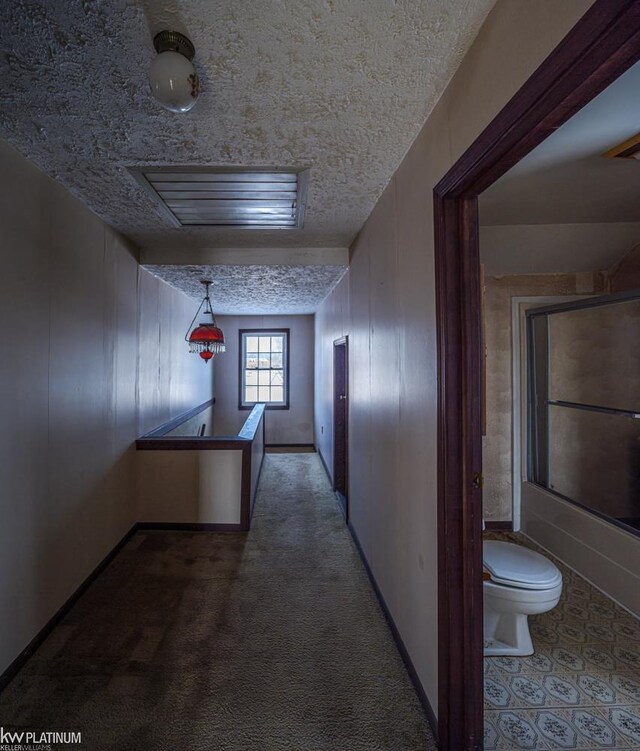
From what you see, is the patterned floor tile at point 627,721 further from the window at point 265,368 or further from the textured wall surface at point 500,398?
the window at point 265,368

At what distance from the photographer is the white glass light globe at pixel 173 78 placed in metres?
1.14

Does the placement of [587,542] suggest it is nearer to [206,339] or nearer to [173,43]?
[173,43]

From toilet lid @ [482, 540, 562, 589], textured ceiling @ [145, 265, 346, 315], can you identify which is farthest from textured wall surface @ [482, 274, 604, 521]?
textured ceiling @ [145, 265, 346, 315]

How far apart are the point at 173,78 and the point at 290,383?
6221mm

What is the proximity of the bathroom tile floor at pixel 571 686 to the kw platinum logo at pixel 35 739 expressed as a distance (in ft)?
5.47

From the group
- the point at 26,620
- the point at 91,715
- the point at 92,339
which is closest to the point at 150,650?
the point at 91,715

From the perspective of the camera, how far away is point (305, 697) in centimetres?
164

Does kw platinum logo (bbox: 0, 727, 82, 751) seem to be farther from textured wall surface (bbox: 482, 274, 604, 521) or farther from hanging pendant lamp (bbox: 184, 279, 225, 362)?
hanging pendant lamp (bbox: 184, 279, 225, 362)

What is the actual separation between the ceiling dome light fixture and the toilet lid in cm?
236

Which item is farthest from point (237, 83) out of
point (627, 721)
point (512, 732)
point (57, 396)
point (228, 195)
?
point (627, 721)

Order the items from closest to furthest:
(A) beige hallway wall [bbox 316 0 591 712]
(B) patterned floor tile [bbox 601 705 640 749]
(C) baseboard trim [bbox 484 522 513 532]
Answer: (A) beige hallway wall [bbox 316 0 591 712] < (B) patterned floor tile [bbox 601 705 640 749] < (C) baseboard trim [bbox 484 522 513 532]

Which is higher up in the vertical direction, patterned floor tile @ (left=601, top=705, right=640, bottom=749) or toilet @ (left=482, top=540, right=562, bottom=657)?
toilet @ (left=482, top=540, right=562, bottom=657)

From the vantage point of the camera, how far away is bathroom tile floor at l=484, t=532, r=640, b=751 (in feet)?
4.89

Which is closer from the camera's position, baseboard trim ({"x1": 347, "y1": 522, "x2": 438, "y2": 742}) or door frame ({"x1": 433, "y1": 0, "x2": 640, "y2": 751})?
door frame ({"x1": 433, "y1": 0, "x2": 640, "y2": 751})
